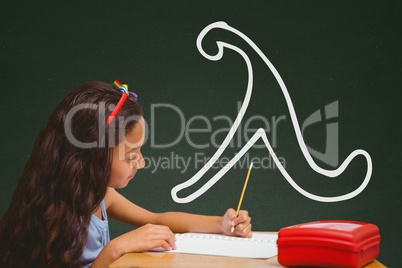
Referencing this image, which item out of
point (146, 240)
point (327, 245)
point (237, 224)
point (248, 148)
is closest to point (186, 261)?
point (146, 240)

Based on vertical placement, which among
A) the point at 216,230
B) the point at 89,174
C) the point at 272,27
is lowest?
the point at 216,230

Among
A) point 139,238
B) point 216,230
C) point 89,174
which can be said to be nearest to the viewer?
point 139,238

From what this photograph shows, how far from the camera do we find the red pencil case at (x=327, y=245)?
1.04 metres

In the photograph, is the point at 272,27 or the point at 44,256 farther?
the point at 272,27

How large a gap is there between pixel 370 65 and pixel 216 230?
1.16 meters

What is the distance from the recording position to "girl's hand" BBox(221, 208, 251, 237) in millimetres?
1530

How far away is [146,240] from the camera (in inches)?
50.1

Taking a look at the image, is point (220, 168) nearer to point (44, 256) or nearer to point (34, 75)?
point (34, 75)

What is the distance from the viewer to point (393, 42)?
92.7 inches

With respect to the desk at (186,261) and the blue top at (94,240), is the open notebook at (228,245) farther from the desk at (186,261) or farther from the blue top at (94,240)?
the blue top at (94,240)

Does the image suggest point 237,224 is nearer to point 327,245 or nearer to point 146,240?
point 146,240

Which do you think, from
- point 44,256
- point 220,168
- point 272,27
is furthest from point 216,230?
point 272,27

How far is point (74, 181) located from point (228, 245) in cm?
43

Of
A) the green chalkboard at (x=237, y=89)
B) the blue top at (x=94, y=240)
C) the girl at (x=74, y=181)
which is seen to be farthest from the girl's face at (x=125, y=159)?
the green chalkboard at (x=237, y=89)
